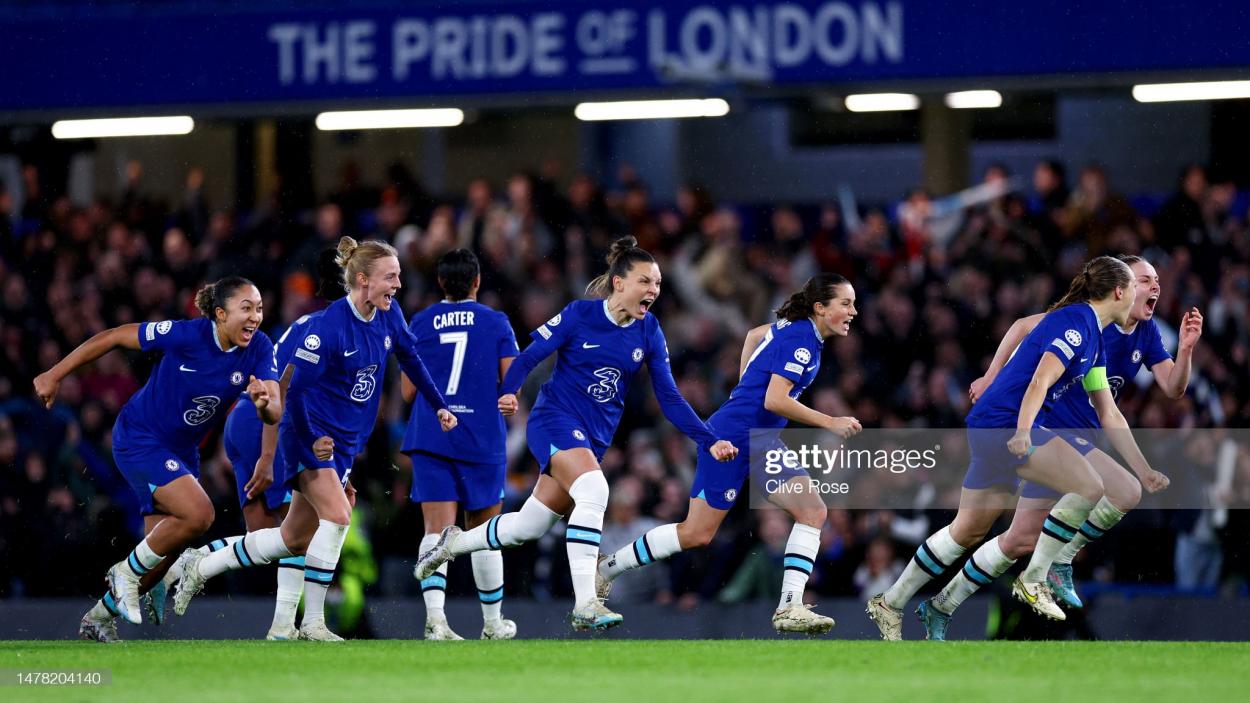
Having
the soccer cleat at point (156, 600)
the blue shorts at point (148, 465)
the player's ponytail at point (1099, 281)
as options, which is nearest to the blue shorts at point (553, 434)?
the blue shorts at point (148, 465)

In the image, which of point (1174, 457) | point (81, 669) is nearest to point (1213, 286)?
point (1174, 457)

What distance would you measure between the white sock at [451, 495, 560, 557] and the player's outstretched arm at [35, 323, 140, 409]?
194 cm

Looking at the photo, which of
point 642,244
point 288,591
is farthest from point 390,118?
point 288,591

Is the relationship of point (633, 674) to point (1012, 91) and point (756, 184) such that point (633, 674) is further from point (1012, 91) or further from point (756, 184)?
point (756, 184)

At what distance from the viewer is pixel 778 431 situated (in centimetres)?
1041

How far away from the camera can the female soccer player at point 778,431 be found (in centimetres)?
1017

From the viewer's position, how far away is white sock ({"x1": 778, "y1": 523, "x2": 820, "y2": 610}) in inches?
403

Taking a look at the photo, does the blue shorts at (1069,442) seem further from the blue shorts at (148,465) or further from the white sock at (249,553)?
the blue shorts at (148,465)

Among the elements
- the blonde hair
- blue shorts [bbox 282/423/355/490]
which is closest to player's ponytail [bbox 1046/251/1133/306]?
the blonde hair

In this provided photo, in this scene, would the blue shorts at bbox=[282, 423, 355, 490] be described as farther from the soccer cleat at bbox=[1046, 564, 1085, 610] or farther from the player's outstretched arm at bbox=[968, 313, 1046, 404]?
the soccer cleat at bbox=[1046, 564, 1085, 610]

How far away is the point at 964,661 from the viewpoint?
339 inches

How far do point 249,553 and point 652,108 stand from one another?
6409 mm

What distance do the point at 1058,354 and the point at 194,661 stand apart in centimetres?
435

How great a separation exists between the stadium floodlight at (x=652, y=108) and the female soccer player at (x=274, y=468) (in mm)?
5152
